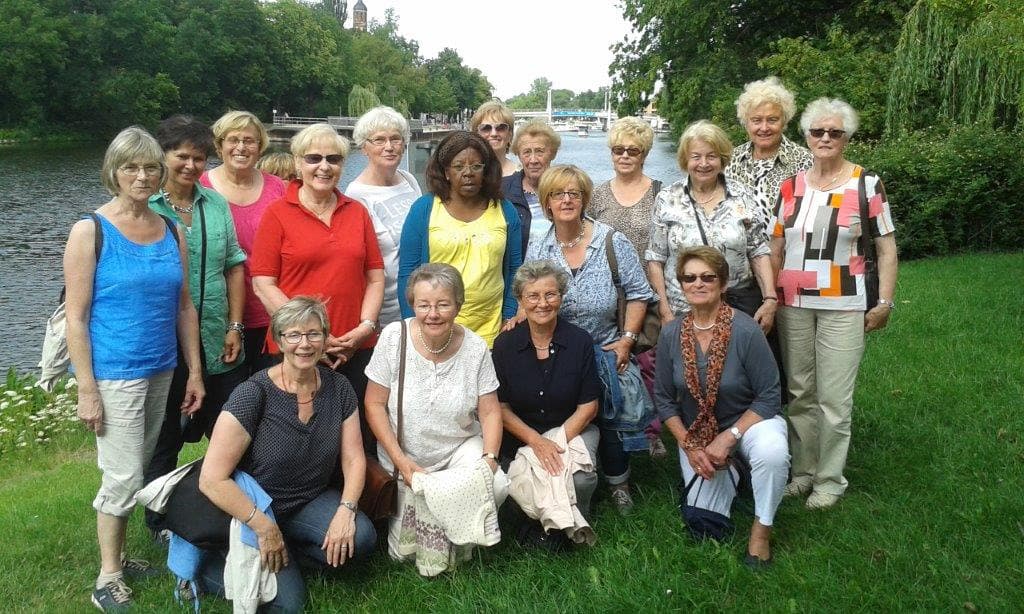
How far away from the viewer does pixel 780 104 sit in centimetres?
476

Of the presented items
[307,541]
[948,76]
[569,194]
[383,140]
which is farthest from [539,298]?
[948,76]

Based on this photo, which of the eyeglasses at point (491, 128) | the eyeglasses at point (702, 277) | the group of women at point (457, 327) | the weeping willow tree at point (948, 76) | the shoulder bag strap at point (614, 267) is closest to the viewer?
the group of women at point (457, 327)

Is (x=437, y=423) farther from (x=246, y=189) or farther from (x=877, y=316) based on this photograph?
(x=877, y=316)

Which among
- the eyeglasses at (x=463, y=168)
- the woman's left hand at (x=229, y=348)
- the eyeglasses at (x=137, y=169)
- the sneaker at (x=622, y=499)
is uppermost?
the eyeglasses at (x=463, y=168)

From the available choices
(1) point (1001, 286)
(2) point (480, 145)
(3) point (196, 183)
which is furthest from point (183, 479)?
(1) point (1001, 286)

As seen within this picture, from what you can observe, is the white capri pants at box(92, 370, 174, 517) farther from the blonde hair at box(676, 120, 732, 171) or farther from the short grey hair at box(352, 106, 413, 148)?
the blonde hair at box(676, 120, 732, 171)

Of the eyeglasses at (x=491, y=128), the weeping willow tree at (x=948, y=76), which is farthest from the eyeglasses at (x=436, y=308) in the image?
the weeping willow tree at (x=948, y=76)

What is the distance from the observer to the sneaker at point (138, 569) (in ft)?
13.5

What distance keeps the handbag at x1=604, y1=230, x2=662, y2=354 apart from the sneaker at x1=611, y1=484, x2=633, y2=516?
0.75 m

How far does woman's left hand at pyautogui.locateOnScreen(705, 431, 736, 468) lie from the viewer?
395 cm

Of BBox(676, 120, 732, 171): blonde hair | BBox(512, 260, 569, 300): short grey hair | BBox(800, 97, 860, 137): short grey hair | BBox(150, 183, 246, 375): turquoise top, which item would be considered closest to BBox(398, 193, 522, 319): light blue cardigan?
BBox(512, 260, 569, 300): short grey hair

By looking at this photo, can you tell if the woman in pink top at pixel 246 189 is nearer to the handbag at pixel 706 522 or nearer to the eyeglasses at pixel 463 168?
the eyeglasses at pixel 463 168

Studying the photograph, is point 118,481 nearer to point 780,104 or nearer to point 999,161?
point 780,104

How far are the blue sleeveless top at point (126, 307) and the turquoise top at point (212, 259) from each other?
43 centimetres
